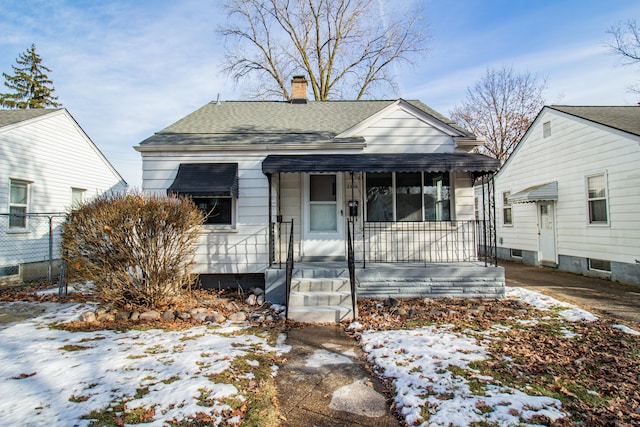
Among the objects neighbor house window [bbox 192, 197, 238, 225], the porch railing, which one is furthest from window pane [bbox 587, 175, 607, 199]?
neighbor house window [bbox 192, 197, 238, 225]

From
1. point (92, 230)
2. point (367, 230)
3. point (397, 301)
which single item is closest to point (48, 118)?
point (92, 230)

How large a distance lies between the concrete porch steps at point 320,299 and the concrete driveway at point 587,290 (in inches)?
179

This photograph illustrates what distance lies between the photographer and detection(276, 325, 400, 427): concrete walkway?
277 cm

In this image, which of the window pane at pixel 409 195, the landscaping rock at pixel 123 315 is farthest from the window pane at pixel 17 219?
the window pane at pixel 409 195

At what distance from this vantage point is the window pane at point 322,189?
25.5ft

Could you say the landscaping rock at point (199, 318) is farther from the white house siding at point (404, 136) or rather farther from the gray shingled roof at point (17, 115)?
the gray shingled roof at point (17, 115)

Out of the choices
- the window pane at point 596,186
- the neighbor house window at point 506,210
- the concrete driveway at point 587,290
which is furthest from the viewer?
the neighbor house window at point 506,210

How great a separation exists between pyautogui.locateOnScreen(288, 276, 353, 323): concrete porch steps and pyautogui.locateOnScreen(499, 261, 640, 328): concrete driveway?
4540 millimetres

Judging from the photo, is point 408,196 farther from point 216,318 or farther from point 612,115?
point 612,115

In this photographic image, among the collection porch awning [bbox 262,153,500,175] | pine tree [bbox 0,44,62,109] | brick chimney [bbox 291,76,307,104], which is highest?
pine tree [bbox 0,44,62,109]

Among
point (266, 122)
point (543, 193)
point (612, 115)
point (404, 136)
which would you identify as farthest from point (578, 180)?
point (266, 122)

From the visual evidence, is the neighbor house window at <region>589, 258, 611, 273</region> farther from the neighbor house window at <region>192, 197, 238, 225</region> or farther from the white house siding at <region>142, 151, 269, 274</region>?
the neighbor house window at <region>192, 197, 238, 225</region>

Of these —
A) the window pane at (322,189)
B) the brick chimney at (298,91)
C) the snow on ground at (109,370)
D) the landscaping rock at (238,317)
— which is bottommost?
the landscaping rock at (238,317)

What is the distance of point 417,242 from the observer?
7715 mm
